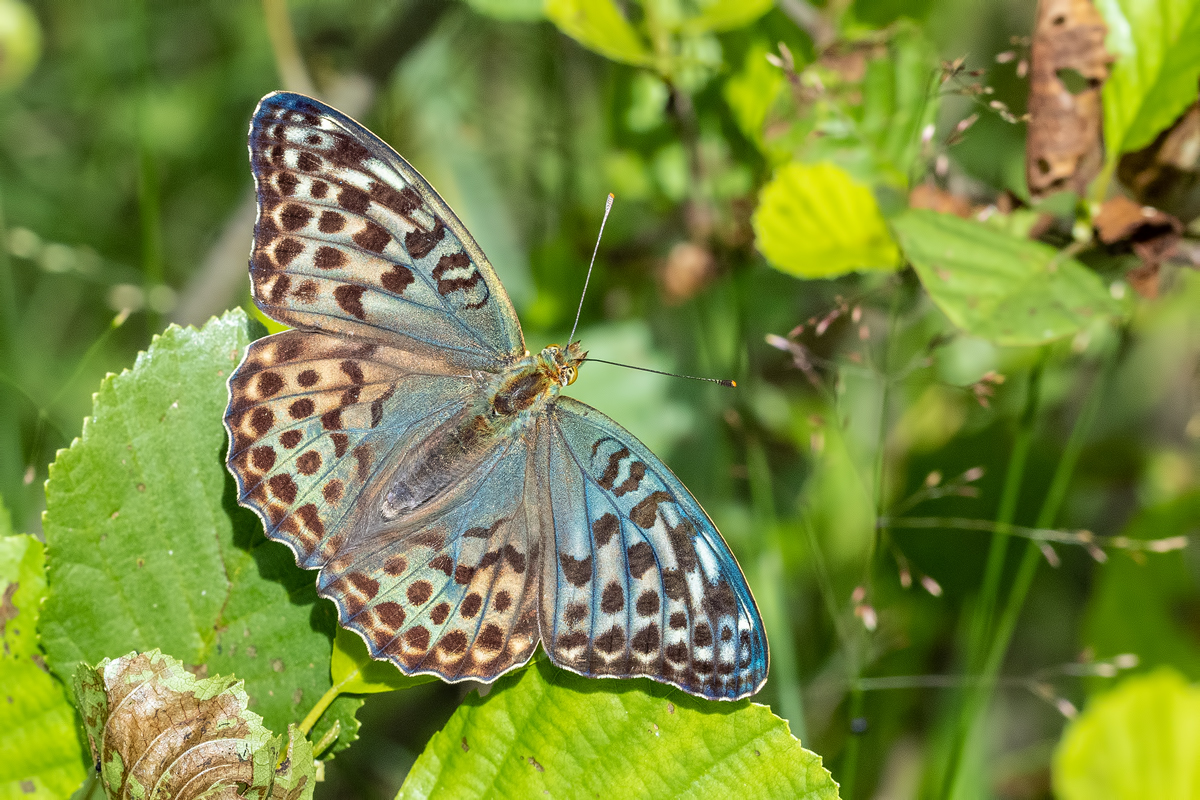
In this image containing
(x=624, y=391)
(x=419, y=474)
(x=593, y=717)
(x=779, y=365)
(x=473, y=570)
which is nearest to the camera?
(x=593, y=717)

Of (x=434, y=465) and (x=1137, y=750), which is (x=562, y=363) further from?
(x=1137, y=750)

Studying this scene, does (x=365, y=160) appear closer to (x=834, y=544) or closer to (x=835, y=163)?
(x=835, y=163)

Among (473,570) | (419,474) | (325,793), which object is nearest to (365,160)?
(419,474)

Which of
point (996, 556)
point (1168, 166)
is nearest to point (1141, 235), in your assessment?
point (1168, 166)

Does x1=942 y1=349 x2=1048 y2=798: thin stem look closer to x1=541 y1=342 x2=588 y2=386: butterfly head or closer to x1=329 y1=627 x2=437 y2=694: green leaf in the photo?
x1=541 y1=342 x2=588 y2=386: butterfly head

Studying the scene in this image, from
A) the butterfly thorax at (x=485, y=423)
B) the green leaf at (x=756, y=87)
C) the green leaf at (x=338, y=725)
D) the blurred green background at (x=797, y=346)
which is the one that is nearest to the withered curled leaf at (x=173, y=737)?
the green leaf at (x=338, y=725)
